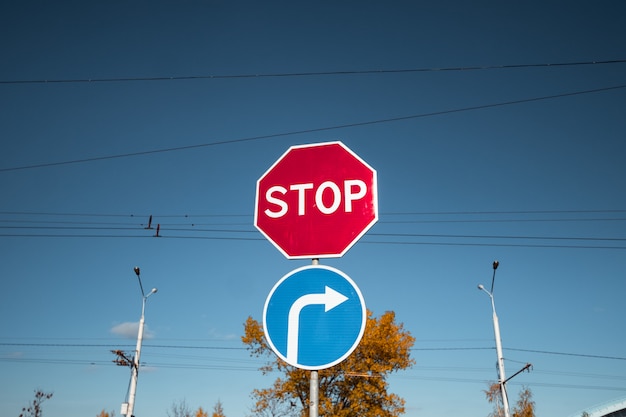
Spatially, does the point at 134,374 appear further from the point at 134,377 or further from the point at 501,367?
the point at 501,367

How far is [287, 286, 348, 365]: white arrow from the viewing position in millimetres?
2711

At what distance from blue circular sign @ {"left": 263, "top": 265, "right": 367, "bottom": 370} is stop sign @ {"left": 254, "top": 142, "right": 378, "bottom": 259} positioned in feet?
1.18

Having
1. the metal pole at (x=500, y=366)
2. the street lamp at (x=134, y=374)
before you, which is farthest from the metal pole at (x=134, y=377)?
the metal pole at (x=500, y=366)

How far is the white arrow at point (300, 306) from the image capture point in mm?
2711

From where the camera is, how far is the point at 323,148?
3539 mm

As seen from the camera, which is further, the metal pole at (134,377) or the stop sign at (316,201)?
the metal pole at (134,377)

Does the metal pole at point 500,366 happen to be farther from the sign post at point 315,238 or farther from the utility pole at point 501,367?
the sign post at point 315,238

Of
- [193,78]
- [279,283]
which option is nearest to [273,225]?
[279,283]

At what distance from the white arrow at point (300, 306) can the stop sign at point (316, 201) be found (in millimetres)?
415

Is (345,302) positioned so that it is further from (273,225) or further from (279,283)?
(273,225)

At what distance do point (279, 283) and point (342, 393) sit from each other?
23.8 meters

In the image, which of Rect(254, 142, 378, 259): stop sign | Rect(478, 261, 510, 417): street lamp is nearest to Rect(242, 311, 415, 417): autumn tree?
Rect(478, 261, 510, 417): street lamp

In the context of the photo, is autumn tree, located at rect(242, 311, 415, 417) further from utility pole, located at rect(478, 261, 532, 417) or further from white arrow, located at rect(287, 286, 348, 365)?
white arrow, located at rect(287, 286, 348, 365)

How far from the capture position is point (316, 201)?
335 cm
